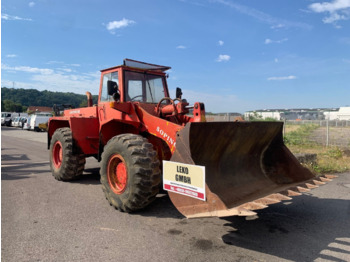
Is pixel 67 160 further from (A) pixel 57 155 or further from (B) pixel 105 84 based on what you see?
(B) pixel 105 84

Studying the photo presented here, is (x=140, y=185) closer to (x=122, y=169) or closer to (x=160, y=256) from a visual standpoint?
(x=122, y=169)

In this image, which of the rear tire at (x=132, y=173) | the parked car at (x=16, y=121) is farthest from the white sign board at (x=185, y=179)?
the parked car at (x=16, y=121)

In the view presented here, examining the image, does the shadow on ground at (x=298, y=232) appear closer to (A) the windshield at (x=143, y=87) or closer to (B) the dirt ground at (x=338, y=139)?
(A) the windshield at (x=143, y=87)

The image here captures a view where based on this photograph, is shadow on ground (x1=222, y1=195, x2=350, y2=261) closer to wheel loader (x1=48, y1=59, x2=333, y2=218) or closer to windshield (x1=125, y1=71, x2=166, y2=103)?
wheel loader (x1=48, y1=59, x2=333, y2=218)

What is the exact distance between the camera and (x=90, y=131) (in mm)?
6656

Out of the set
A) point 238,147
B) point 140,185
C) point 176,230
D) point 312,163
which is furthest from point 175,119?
point 312,163

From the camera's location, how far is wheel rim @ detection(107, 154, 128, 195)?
488 cm

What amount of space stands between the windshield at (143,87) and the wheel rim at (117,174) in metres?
1.42

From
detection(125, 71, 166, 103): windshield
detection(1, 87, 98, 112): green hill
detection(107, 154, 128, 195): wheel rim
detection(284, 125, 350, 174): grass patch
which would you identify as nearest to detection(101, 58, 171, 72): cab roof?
detection(125, 71, 166, 103): windshield

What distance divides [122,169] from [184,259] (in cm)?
209

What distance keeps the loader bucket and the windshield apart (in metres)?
2.28

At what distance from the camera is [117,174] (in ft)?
16.5

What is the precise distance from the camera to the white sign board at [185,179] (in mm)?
3516

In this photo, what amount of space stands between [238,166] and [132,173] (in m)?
1.83
